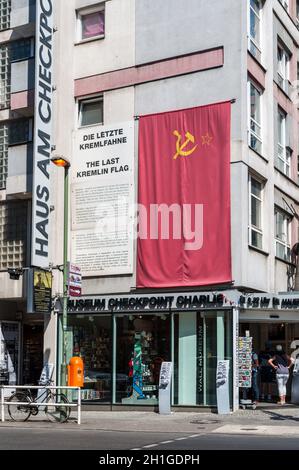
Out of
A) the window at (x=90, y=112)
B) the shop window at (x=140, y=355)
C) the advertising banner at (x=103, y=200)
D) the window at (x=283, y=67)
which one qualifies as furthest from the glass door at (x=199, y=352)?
the window at (x=283, y=67)

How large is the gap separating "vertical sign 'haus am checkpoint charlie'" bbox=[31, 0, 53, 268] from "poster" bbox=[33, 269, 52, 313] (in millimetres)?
321

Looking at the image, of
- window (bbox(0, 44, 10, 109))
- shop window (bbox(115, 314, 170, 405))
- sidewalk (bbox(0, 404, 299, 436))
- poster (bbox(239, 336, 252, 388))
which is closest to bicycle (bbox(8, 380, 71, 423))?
sidewalk (bbox(0, 404, 299, 436))

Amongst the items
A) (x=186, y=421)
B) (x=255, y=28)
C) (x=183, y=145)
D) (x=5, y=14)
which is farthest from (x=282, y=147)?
(x=186, y=421)

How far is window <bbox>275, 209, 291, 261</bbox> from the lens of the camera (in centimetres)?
2641

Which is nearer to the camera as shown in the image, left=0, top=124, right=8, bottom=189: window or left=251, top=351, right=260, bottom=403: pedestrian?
left=251, top=351, right=260, bottom=403: pedestrian

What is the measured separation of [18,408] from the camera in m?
20.1

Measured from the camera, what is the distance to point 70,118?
25875 millimetres

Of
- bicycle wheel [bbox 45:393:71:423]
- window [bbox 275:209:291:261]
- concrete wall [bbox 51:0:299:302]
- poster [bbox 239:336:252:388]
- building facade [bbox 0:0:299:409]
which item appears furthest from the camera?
window [bbox 275:209:291:261]

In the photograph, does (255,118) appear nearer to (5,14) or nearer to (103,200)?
(103,200)

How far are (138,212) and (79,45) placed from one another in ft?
21.3

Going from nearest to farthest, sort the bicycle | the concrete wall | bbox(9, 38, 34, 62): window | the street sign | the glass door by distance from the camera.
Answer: the bicycle → the street sign → the glass door → the concrete wall → bbox(9, 38, 34, 62): window

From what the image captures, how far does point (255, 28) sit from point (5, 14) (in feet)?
29.7

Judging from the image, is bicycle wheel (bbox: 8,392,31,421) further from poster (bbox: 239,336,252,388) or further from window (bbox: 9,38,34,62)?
window (bbox: 9,38,34,62)
